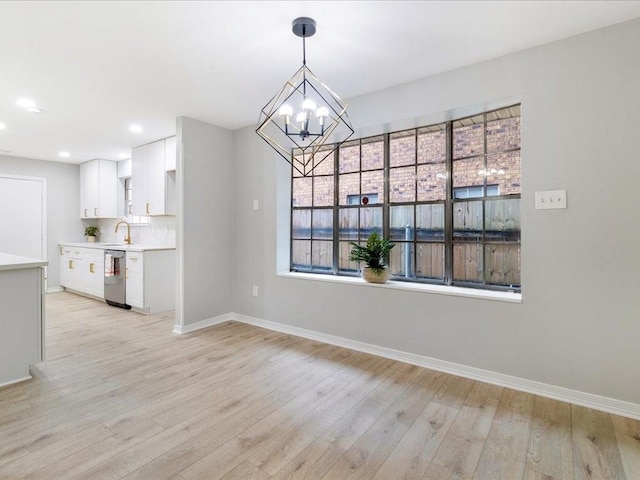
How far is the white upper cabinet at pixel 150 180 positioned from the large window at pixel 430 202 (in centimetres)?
220

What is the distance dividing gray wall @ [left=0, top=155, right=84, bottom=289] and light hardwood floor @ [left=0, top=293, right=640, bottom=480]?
4134 mm

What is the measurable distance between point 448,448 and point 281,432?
0.94 m

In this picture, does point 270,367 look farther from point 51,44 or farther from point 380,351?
point 51,44

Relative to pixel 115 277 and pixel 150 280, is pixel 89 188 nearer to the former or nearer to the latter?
pixel 115 277

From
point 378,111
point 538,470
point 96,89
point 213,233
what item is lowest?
point 538,470

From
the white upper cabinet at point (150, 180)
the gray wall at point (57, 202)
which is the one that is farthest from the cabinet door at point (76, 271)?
the white upper cabinet at point (150, 180)

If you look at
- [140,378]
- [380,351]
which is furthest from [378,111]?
[140,378]

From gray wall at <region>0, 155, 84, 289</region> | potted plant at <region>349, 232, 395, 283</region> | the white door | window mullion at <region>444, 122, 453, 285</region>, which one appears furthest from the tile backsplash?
window mullion at <region>444, 122, 453, 285</region>

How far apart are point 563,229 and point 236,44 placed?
2.63 metres

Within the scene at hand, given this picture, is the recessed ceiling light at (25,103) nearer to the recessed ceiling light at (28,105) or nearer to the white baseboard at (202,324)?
the recessed ceiling light at (28,105)

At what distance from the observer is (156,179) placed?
15.7 ft

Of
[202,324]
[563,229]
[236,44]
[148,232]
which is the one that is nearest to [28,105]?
[148,232]

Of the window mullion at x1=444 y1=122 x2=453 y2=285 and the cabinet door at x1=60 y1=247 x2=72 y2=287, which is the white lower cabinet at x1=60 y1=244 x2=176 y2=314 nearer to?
the cabinet door at x1=60 y1=247 x2=72 y2=287

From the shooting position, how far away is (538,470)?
1613mm
